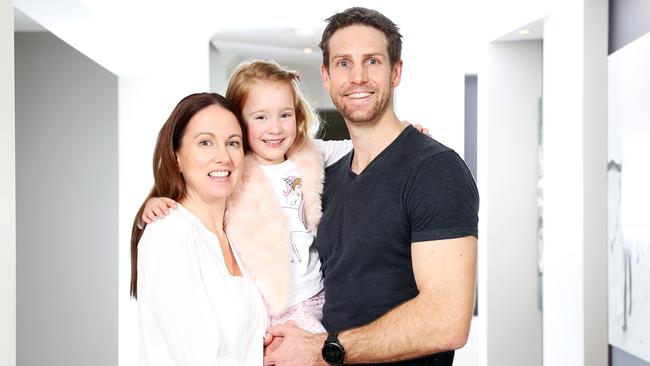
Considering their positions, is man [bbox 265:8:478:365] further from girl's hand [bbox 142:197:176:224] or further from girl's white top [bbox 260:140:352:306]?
girl's hand [bbox 142:197:176:224]

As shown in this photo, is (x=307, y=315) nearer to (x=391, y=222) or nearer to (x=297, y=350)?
(x=297, y=350)

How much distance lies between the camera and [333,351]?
1872mm

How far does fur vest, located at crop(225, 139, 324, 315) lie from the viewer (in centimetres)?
213

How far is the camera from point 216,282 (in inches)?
76.3

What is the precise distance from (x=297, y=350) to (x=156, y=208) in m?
0.51

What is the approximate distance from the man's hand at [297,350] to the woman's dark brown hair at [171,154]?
1.33 ft

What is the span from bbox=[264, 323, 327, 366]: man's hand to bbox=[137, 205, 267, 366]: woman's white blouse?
6cm

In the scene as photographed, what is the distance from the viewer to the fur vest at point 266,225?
7.00 feet

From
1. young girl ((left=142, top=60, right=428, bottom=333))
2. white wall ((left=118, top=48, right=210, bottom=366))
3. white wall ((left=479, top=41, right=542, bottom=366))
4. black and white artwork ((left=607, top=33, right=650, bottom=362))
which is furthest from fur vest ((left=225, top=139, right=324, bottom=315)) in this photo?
white wall ((left=118, top=48, right=210, bottom=366))

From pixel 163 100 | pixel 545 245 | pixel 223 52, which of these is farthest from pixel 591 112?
pixel 223 52

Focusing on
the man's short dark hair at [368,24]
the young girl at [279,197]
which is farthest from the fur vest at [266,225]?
the man's short dark hair at [368,24]
